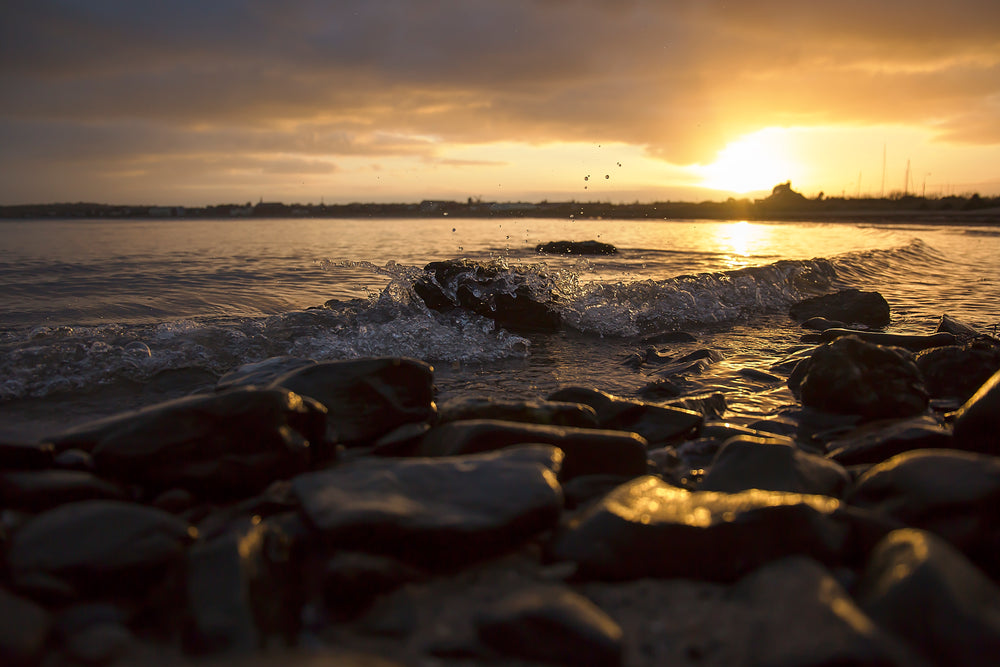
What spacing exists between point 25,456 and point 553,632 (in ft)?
6.39

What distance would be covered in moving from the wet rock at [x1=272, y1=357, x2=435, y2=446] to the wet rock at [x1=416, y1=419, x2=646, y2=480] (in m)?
0.45

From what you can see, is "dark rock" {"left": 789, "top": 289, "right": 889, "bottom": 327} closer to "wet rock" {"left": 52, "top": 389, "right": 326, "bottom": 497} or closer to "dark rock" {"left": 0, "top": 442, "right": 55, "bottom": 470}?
"wet rock" {"left": 52, "top": 389, "right": 326, "bottom": 497}

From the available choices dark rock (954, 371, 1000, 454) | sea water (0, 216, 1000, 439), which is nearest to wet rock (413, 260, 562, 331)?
sea water (0, 216, 1000, 439)

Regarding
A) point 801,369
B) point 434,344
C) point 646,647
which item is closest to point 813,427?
point 801,369

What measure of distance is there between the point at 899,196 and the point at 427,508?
7022 centimetres

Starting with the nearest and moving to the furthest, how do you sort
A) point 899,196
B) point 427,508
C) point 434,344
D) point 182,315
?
point 427,508
point 434,344
point 182,315
point 899,196

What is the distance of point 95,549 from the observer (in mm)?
1508

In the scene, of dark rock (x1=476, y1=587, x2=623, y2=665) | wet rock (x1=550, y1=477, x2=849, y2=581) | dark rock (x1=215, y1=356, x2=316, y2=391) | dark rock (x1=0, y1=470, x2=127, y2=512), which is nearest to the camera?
dark rock (x1=476, y1=587, x2=623, y2=665)

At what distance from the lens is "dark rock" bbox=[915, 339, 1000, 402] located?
355cm

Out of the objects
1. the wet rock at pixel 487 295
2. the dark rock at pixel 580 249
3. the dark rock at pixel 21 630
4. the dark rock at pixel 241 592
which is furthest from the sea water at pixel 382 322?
the dark rock at pixel 580 249

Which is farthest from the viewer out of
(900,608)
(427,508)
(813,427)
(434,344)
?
(434,344)

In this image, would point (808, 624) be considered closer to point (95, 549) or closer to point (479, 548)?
point (479, 548)

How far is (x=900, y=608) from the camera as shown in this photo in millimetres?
1283

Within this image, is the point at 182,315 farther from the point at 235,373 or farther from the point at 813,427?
the point at 813,427
